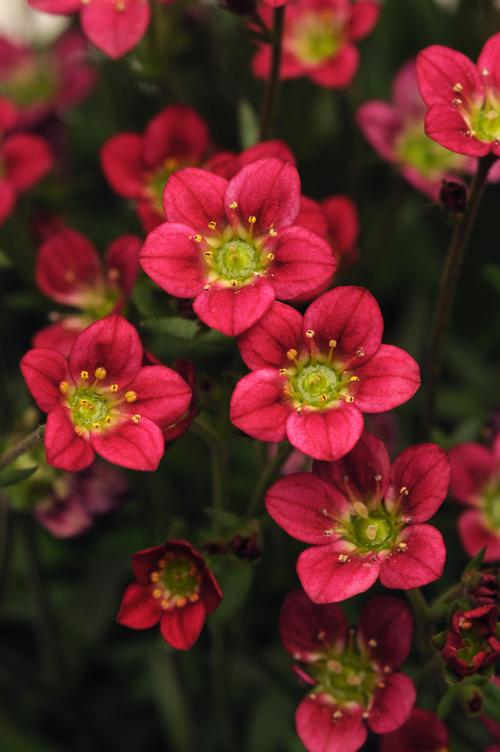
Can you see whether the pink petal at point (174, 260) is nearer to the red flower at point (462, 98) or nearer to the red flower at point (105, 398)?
the red flower at point (105, 398)

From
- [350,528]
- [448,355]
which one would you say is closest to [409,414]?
[448,355]

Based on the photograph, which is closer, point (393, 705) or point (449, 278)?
point (393, 705)

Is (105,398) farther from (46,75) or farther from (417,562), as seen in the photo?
(46,75)

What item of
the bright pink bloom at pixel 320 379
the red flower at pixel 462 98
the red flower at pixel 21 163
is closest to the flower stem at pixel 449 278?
the red flower at pixel 462 98

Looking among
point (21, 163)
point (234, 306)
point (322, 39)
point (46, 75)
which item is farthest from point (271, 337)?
point (46, 75)

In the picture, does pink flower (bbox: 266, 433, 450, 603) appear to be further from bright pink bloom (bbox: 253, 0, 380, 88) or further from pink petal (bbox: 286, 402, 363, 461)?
bright pink bloom (bbox: 253, 0, 380, 88)

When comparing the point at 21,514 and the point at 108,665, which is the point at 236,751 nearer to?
the point at 108,665
